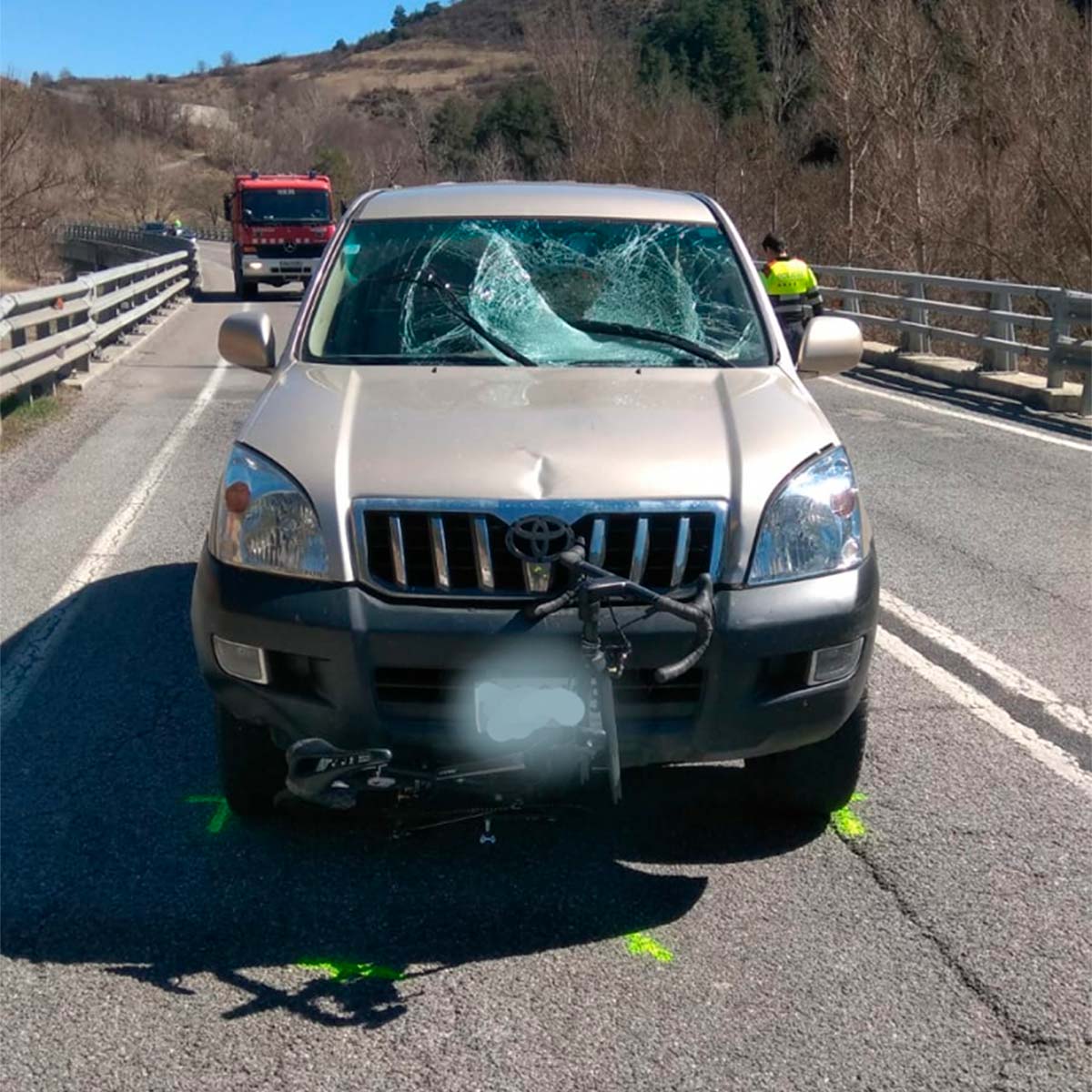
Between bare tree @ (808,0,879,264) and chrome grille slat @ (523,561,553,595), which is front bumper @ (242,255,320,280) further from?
chrome grille slat @ (523,561,553,595)

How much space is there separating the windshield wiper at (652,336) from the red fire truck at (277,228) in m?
27.5

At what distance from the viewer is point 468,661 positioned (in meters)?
3.43

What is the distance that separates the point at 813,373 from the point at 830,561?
1.72m

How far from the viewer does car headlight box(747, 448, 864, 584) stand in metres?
3.59

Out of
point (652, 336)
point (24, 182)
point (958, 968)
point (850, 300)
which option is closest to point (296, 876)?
point (958, 968)

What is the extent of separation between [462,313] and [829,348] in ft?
4.36

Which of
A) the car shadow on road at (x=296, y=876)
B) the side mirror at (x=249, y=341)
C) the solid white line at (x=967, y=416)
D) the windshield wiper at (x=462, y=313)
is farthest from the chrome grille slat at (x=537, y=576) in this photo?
the solid white line at (x=967, y=416)

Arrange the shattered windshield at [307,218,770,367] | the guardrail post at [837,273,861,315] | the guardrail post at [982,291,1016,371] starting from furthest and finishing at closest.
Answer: the guardrail post at [837,273,861,315]
the guardrail post at [982,291,1016,371]
the shattered windshield at [307,218,770,367]

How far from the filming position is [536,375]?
176 inches

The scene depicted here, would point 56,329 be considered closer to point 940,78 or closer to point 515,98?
point 940,78

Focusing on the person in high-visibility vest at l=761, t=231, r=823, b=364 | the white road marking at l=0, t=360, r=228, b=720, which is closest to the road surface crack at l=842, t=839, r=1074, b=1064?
the white road marking at l=0, t=360, r=228, b=720

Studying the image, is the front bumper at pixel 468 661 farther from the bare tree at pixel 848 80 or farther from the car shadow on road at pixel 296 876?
the bare tree at pixel 848 80

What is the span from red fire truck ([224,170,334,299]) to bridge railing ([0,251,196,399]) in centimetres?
928

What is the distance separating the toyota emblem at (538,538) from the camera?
11.4 ft
